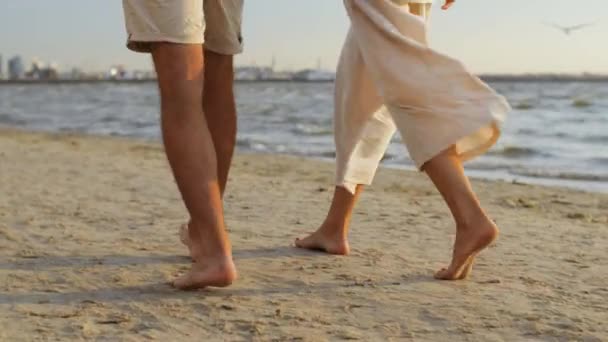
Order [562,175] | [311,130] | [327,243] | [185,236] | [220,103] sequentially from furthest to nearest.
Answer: [311,130] < [562,175] < [327,243] < [185,236] < [220,103]

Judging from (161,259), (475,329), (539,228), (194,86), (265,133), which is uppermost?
(194,86)

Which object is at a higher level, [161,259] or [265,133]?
[161,259]

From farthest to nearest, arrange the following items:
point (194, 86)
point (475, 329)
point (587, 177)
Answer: point (587, 177)
point (194, 86)
point (475, 329)

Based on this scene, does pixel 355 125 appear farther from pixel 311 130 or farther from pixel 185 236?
pixel 311 130

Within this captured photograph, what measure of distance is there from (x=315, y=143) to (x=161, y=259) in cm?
865

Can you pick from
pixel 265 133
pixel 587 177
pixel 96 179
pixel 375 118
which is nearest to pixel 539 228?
pixel 375 118

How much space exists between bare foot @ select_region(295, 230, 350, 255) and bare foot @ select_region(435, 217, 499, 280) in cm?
49

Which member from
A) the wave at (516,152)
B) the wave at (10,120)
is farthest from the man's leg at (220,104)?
the wave at (10,120)

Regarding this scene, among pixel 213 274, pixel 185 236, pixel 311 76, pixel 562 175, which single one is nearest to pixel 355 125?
pixel 185 236

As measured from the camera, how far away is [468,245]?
2719mm

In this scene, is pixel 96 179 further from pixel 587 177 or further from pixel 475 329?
pixel 587 177

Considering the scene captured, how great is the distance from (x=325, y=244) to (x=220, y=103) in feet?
2.27

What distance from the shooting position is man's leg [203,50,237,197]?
9.65ft

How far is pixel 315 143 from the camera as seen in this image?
38.3 feet
